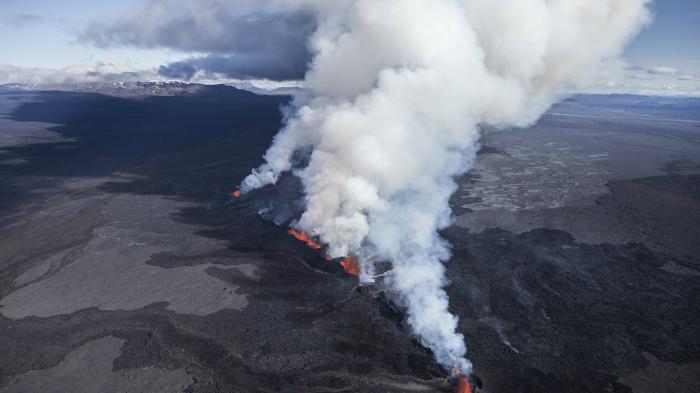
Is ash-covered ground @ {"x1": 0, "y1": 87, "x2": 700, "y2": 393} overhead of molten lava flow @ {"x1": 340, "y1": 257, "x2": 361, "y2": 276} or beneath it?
beneath

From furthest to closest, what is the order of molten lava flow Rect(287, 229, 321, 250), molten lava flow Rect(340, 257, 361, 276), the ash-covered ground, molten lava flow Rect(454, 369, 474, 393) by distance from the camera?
1. molten lava flow Rect(287, 229, 321, 250)
2. molten lava flow Rect(340, 257, 361, 276)
3. the ash-covered ground
4. molten lava flow Rect(454, 369, 474, 393)

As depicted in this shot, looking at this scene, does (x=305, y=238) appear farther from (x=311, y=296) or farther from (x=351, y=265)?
(x=311, y=296)

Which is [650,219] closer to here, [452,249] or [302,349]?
[452,249]

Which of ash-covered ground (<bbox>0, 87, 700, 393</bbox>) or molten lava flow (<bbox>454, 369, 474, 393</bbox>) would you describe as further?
ash-covered ground (<bbox>0, 87, 700, 393</bbox>)

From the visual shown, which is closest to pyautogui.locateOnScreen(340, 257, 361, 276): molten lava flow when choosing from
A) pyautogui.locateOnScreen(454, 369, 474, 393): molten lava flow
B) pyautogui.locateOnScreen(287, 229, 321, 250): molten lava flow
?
pyautogui.locateOnScreen(287, 229, 321, 250): molten lava flow

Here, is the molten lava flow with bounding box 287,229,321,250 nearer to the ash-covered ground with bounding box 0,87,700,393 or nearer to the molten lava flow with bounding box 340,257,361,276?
the ash-covered ground with bounding box 0,87,700,393

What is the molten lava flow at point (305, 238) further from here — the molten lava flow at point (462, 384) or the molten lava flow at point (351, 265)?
the molten lava flow at point (462, 384)

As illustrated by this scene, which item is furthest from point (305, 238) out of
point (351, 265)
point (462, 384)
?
point (462, 384)

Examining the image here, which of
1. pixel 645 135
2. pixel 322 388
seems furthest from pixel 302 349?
pixel 645 135
